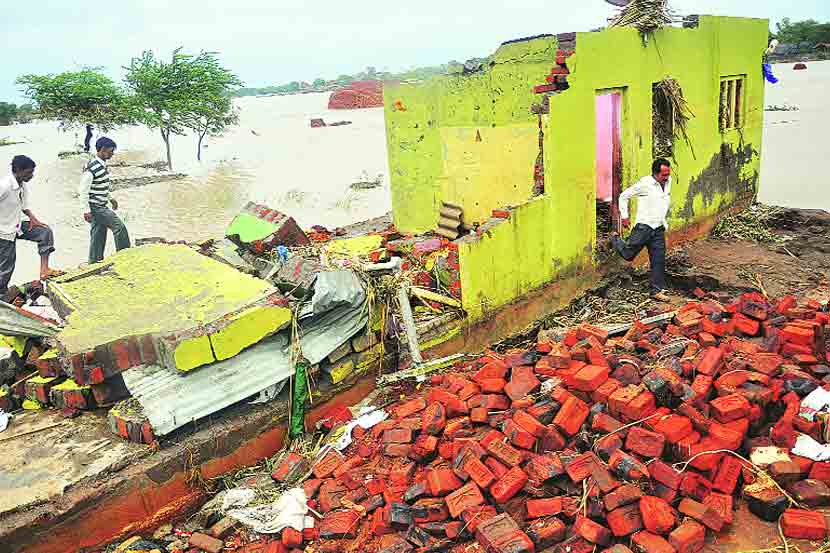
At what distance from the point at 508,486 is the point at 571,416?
675 millimetres

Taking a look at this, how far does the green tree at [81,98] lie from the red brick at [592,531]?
2247cm

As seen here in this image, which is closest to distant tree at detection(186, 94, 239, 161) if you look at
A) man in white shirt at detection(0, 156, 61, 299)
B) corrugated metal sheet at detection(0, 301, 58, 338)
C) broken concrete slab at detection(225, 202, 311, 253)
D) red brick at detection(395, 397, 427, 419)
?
broken concrete slab at detection(225, 202, 311, 253)

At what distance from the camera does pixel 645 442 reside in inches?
146

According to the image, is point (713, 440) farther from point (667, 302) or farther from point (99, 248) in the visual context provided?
point (99, 248)

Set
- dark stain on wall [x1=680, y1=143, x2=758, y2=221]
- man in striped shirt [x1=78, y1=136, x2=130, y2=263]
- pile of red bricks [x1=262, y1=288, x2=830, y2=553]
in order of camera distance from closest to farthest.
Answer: pile of red bricks [x1=262, y1=288, x2=830, y2=553] → man in striped shirt [x1=78, y1=136, x2=130, y2=263] → dark stain on wall [x1=680, y1=143, x2=758, y2=221]

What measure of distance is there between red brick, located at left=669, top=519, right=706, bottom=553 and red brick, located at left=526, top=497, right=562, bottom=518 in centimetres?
59

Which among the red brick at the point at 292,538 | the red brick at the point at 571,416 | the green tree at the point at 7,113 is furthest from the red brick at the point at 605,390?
the green tree at the point at 7,113

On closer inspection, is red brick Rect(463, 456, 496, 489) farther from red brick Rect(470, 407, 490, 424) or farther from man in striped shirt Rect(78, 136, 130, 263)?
man in striped shirt Rect(78, 136, 130, 263)

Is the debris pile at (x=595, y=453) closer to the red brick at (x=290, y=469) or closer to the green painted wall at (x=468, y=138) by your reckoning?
the red brick at (x=290, y=469)

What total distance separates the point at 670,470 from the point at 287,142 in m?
29.8

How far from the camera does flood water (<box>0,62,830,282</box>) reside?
15609 mm

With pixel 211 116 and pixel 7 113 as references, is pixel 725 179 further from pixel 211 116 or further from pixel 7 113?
pixel 7 113

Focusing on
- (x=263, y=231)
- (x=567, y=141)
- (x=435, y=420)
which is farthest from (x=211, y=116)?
(x=435, y=420)

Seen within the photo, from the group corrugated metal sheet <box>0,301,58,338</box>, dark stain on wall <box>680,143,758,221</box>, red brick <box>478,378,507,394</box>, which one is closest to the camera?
red brick <box>478,378,507,394</box>
